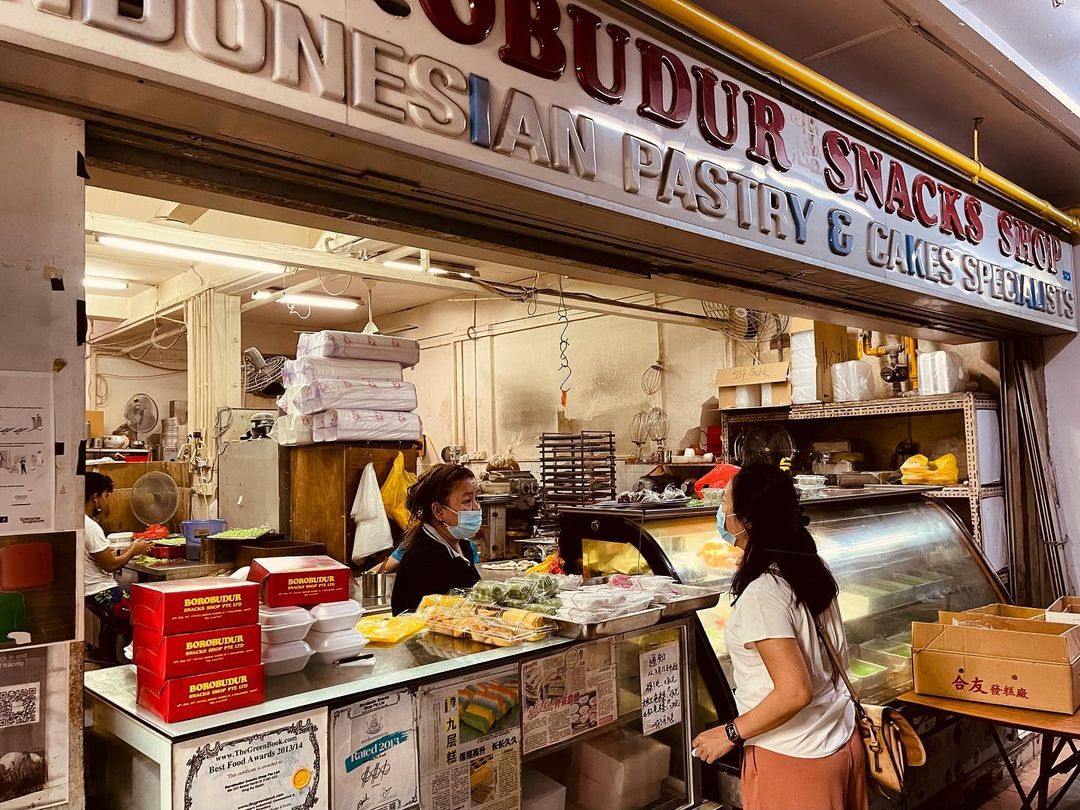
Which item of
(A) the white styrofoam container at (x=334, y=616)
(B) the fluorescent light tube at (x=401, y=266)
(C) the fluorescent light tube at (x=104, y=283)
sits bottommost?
(A) the white styrofoam container at (x=334, y=616)

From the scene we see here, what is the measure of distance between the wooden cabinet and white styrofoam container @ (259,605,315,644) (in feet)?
12.3

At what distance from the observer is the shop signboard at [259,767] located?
5.23 feet

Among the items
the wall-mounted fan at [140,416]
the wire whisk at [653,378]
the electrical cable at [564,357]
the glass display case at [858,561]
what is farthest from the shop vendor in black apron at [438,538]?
the wall-mounted fan at [140,416]

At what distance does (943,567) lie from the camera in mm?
4410

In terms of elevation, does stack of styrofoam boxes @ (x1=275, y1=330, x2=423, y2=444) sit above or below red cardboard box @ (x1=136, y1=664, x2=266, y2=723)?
above

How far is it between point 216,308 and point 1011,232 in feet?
24.7

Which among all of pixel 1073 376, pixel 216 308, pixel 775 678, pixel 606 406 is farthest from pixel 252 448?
pixel 1073 376

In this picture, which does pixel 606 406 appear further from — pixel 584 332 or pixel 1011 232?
pixel 1011 232

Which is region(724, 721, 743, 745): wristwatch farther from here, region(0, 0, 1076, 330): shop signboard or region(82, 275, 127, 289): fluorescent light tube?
region(82, 275, 127, 289): fluorescent light tube

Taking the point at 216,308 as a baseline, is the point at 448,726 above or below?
below

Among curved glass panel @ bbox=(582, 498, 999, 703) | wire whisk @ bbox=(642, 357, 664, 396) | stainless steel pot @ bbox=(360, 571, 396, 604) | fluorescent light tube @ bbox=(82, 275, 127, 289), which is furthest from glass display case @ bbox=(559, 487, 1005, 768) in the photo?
fluorescent light tube @ bbox=(82, 275, 127, 289)

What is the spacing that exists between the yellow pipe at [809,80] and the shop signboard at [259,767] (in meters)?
2.18

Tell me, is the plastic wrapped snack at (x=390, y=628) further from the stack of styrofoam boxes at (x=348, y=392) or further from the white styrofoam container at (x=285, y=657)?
the stack of styrofoam boxes at (x=348, y=392)

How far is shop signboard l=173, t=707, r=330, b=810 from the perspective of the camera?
62.7 inches
